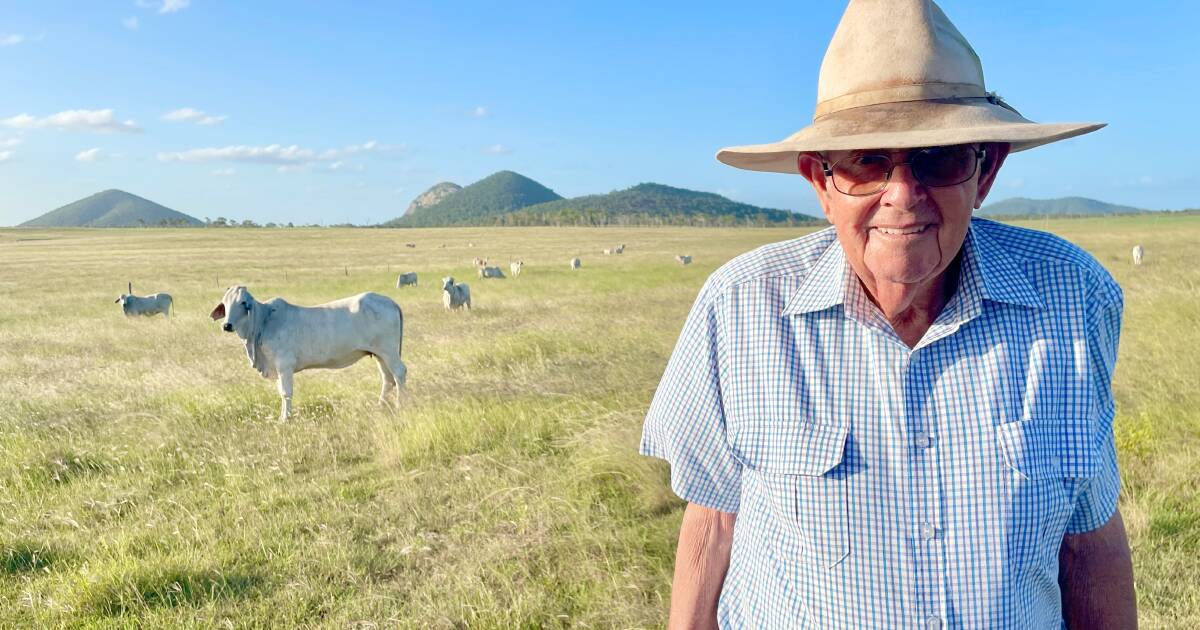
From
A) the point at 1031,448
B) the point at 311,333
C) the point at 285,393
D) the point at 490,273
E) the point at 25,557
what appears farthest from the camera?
the point at 490,273

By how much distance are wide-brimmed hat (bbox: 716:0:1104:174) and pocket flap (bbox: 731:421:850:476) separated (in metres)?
0.61

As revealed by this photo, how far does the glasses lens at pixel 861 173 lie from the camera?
5.44 ft

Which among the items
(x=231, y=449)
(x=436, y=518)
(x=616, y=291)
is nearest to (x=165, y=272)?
(x=616, y=291)

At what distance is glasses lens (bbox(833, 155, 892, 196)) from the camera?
5.44ft

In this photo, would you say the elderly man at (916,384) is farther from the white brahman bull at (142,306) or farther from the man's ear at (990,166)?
the white brahman bull at (142,306)

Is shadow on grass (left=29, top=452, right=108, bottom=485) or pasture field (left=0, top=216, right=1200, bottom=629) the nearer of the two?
pasture field (left=0, top=216, right=1200, bottom=629)

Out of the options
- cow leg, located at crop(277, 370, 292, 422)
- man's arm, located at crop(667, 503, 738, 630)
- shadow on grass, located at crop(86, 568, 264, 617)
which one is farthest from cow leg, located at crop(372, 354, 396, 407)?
man's arm, located at crop(667, 503, 738, 630)

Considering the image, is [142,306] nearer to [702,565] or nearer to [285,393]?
[285,393]

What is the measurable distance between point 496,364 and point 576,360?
1202 mm

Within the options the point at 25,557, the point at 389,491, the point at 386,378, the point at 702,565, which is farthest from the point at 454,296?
the point at 702,565

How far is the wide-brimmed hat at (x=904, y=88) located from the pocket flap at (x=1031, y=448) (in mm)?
606

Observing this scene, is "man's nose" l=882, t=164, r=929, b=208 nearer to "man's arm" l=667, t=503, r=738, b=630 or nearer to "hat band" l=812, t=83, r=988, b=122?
"hat band" l=812, t=83, r=988, b=122

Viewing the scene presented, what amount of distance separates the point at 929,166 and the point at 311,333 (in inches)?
349

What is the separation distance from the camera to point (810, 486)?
1655mm
